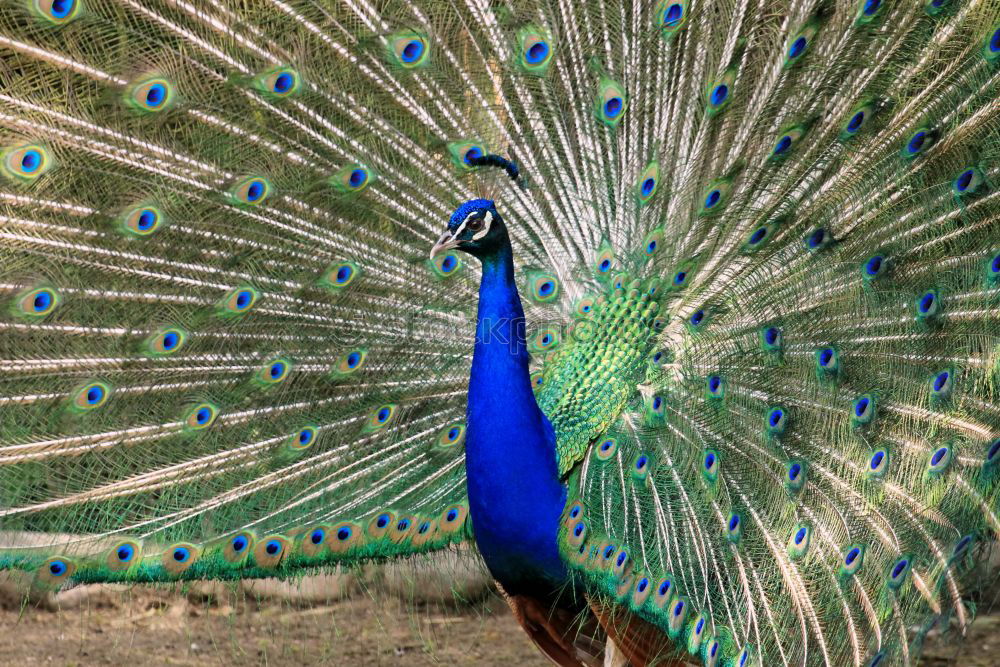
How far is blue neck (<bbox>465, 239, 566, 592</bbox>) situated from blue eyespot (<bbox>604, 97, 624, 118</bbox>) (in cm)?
51

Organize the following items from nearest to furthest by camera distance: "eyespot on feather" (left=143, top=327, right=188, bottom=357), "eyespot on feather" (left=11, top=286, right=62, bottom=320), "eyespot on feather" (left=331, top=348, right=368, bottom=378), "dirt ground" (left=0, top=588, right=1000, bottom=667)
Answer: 1. "eyespot on feather" (left=11, top=286, right=62, bottom=320)
2. "eyespot on feather" (left=143, top=327, right=188, bottom=357)
3. "eyespot on feather" (left=331, top=348, right=368, bottom=378)
4. "dirt ground" (left=0, top=588, right=1000, bottom=667)

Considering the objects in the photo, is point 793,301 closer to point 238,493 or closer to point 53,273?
point 238,493

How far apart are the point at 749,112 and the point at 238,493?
1.55 meters

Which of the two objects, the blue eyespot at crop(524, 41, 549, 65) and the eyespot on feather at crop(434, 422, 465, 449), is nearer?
the blue eyespot at crop(524, 41, 549, 65)

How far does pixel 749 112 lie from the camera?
272 cm

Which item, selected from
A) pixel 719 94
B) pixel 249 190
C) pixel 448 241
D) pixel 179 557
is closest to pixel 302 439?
pixel 179 557

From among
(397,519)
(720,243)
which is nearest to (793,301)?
(720,243)

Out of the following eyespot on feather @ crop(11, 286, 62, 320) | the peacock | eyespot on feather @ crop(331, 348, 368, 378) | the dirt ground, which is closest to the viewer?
the peacock

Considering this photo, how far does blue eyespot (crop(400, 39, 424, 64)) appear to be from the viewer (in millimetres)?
2764

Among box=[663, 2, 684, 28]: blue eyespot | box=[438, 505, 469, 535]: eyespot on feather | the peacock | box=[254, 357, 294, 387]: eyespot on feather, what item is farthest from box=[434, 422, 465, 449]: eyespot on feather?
box=[663, 2, 684, 28]: blue eyespot

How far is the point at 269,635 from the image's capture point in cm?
399

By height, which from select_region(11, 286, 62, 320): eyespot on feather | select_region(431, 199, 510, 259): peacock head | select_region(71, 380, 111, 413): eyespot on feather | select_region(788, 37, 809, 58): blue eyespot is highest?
select_region(788, 37, 809, 58): blue eyespot

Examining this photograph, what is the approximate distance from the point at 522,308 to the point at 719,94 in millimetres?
692

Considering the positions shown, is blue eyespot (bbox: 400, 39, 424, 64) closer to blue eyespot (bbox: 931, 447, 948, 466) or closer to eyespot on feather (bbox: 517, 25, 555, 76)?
eyespot on feather (bbox: 517, 25, 555, 76)
